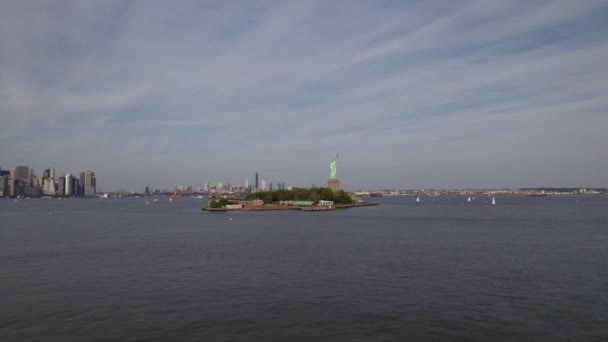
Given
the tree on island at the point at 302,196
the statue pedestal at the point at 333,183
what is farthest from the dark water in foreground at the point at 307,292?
the statue pedestal at the point at 333,183

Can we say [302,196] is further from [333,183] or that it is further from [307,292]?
[307,292]

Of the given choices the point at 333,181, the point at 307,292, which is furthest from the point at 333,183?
the point at 307,292

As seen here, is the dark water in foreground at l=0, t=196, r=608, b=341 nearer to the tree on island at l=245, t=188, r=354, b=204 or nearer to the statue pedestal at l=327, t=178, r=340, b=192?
the tree on island at l=245, t=188, r=354, b=204

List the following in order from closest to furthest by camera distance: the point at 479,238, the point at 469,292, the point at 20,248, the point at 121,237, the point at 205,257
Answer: the point at 469,292 < the point at 205,257 < the point at 20,248 < the point at 479,238 < the point at 121,237

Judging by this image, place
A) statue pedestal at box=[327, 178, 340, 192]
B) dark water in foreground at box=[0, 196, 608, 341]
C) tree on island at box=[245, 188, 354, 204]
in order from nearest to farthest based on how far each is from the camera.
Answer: dark water in foreground at box=[0, 196, 608, 341], tree on island at box=[245, 188, 354, 204], statue pedestal at box=[327, 178, 340, 192]

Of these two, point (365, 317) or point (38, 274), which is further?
point (38, 274)

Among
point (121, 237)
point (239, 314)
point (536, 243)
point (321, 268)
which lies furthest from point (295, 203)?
point (239, 314)

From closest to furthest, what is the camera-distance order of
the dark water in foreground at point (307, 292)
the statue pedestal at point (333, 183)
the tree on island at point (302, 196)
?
the dark water in foreground at point (307, 292) < the tree on island at point (302, 196) < the statue pedestal at point (333, 183)

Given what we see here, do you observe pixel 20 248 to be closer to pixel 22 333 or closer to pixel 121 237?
pixel 121 237

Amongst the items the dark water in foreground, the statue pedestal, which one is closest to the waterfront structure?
the statue pedestal

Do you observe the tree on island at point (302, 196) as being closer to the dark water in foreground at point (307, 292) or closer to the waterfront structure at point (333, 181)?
the waterfront structure at point (333, 181)

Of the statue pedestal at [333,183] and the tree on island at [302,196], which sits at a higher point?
the statue pedestal at [333,183]
